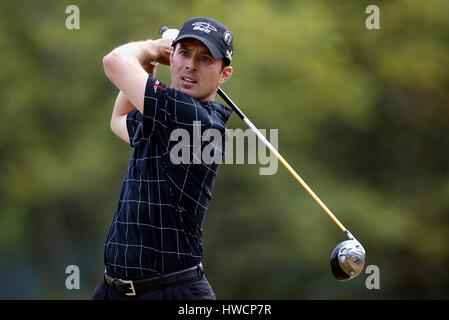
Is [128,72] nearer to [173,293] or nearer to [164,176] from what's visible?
[164,176]

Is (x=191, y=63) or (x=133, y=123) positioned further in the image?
(x=133, y=123)

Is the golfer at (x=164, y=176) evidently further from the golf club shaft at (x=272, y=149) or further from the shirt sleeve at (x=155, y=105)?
the golf club shaft at (x=272, y=149)

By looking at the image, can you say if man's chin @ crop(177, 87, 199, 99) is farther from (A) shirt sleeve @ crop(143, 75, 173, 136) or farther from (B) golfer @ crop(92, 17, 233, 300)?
(A) shirt sleeve @ crop(143, 75, 173, 136)

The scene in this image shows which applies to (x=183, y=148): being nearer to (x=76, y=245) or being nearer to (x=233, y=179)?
(x=233, y=179)

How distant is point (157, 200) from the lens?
3908mm

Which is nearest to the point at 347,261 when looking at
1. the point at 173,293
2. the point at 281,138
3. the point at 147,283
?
the point at 173,293

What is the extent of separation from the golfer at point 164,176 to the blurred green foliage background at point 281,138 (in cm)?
724

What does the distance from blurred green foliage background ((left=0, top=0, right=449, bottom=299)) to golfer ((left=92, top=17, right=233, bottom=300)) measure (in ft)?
23.8

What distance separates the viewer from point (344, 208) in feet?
38.7

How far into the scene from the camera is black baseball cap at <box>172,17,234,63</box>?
396 cm

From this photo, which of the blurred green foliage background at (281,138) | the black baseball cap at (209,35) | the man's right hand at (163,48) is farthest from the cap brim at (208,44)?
the blurred green foliage background at (281,138)

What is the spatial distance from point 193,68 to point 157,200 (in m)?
0.60

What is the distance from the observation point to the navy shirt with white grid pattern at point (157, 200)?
387cm

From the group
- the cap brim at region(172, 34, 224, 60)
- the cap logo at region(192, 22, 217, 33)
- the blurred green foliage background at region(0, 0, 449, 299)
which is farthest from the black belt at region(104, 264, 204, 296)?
the blurred green foliage background at region(0, 0, 449, 299)
